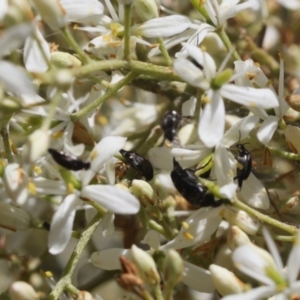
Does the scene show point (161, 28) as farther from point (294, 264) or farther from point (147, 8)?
point (294, 264)

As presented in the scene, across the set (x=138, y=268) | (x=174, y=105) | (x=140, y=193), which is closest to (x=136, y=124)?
(x=174, y=105)

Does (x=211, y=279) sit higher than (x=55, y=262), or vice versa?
(x=211, y=279)

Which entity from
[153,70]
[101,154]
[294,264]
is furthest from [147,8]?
[294,264]

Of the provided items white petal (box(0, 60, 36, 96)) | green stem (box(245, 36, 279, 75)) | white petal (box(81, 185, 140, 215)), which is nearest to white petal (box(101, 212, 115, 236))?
white petal (box(81, 185, 140, 215))

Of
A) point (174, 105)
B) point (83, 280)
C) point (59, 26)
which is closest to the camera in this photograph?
point (59, 26)

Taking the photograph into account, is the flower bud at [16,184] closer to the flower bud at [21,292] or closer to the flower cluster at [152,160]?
the flower cluster at [152,160]

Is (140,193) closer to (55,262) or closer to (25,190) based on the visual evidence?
(25,190)

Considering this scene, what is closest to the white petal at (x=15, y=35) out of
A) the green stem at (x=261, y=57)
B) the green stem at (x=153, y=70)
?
the green stem at (x=153, y=70)
